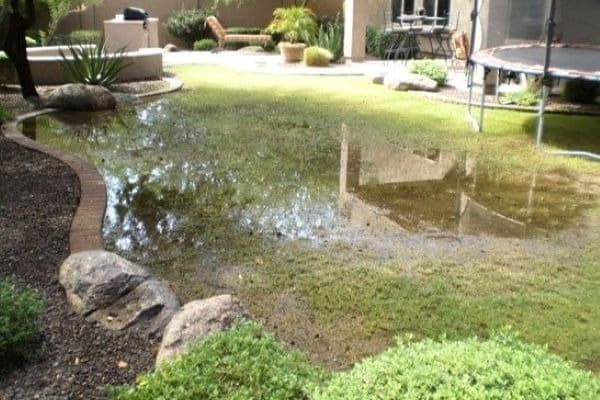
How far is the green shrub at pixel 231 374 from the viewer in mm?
2533

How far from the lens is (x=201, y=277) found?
4418mm

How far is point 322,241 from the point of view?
200 inches

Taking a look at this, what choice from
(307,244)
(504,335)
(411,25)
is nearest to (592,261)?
(307,244)

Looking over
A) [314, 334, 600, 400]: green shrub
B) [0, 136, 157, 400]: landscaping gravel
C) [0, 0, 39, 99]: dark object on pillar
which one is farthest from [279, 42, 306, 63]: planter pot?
[314, 334, 600, 400]: green shrub

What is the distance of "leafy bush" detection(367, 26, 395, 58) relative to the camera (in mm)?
16822

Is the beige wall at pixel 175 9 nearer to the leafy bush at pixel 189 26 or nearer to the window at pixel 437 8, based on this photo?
the leafy bush at pixel 189 26

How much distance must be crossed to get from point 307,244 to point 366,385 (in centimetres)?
296

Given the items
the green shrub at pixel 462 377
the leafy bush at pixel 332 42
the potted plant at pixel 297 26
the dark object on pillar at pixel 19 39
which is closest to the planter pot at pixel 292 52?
the leafy bush at pixel 332 42

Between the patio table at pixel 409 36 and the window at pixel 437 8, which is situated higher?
the window at pixel 437 8

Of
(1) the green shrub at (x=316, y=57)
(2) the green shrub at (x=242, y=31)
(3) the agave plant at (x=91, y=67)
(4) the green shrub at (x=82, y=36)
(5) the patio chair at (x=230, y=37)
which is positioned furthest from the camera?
(2) the green shrub at (x=242, y=31)

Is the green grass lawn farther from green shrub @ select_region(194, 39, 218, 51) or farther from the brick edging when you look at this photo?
green shrub @ select_region(194, 39, 218, 51)

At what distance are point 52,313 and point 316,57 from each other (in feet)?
40.5

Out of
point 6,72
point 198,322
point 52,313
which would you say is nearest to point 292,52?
point 6,72

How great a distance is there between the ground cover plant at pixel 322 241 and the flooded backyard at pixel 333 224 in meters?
0.02
